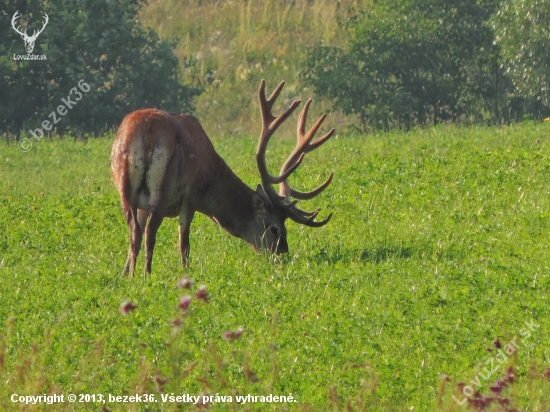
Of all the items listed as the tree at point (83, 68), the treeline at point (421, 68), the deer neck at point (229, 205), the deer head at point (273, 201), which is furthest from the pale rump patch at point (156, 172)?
the treeline at point (421, 68)

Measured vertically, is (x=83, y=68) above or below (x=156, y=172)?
below

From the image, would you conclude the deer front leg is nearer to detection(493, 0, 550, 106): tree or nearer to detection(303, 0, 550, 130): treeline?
detection(493, 0, 550, 106): tree

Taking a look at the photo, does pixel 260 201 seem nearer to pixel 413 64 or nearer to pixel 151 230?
pixel 151 230

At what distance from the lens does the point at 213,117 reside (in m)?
32.2

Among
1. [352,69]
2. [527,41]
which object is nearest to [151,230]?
[527,41]

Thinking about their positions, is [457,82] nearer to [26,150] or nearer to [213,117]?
[213,117]

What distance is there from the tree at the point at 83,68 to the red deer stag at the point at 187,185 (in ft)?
48.7

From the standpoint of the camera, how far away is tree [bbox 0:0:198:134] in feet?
87.4

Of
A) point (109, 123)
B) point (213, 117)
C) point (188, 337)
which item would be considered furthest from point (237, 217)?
point (213, 117)

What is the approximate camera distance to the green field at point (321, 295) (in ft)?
23.3

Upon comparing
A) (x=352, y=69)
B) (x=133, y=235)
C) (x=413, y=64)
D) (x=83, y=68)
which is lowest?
(x=83, y=68)

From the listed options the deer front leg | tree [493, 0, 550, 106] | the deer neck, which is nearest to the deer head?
the deer neck

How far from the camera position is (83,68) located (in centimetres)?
2678

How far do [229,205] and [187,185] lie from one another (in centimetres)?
97
